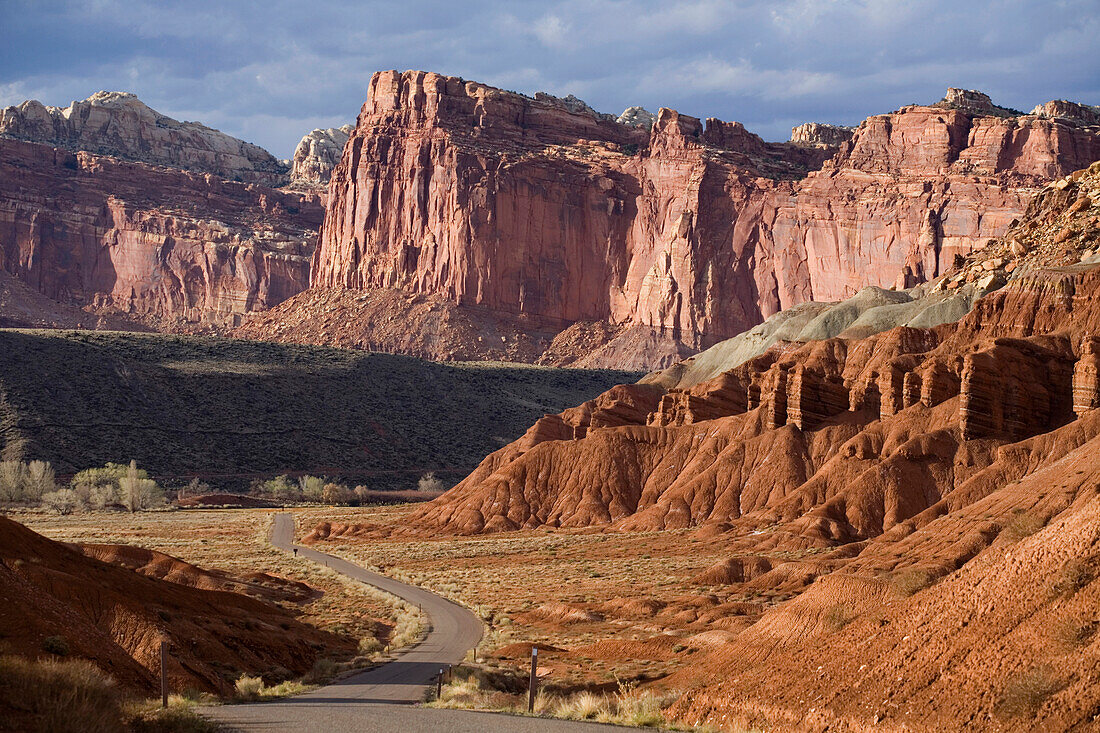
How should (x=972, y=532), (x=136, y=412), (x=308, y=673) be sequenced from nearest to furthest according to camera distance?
(x=308, y=673) → (x=972, y=532) → (x=136, y=412)

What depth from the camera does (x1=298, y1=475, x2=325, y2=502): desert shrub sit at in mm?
126125

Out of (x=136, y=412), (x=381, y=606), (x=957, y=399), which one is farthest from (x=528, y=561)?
(x=136, y=412)

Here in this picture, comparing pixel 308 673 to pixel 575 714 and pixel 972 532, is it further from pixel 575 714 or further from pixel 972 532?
pixel 972 532

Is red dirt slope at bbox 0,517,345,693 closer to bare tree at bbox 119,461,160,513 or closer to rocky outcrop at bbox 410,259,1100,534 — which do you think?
rocky outcrop at bbox 410,259,1100,534

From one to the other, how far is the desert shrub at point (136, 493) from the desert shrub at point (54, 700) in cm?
9535

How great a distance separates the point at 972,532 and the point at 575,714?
80.3 ft

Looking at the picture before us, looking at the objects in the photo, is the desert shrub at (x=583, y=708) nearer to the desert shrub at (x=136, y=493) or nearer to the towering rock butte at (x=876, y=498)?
the towering rock butte at (x=876, y=498)

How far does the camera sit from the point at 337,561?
78062 mm

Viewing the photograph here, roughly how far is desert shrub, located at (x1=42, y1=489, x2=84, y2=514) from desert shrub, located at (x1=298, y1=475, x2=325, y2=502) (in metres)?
23.6

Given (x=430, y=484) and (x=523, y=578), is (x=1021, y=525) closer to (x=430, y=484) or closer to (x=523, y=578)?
(x=523, y=578)

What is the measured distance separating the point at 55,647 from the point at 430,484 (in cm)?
11023

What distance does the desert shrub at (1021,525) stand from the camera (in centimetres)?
3904

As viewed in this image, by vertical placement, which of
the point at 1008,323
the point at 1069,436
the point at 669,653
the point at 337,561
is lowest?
the point at 337,561

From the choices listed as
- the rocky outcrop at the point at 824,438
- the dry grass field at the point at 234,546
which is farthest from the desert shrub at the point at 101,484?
the rocky outcrop at the point at 824,438
